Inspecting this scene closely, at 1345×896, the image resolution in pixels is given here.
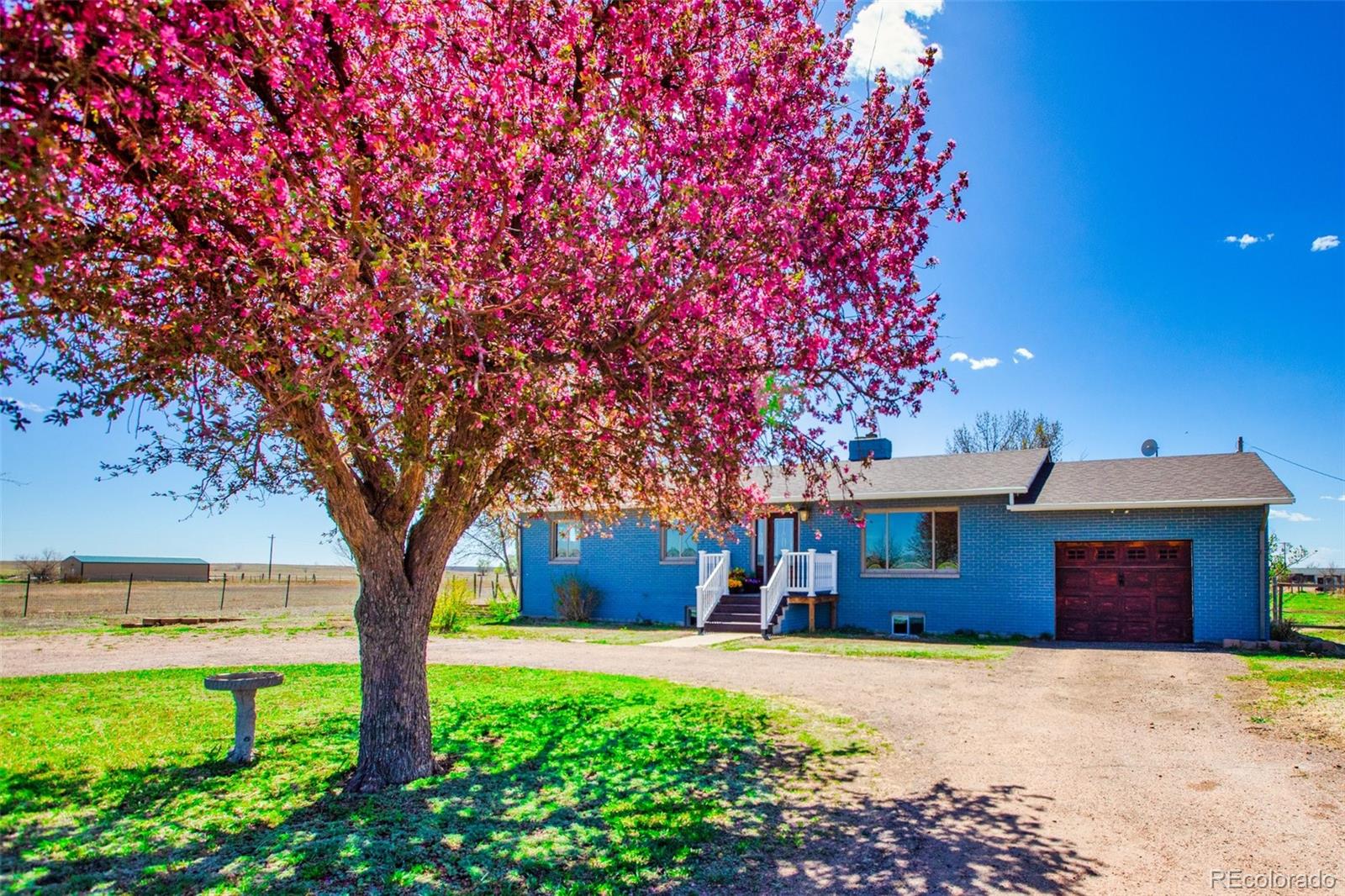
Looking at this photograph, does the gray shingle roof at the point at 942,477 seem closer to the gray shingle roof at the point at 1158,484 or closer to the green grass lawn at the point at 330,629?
the gray shingle roof at the point at 1158,484

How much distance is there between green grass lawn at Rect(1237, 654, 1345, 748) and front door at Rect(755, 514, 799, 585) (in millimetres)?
9798

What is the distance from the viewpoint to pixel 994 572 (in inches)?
712

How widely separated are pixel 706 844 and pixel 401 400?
330 centimetres

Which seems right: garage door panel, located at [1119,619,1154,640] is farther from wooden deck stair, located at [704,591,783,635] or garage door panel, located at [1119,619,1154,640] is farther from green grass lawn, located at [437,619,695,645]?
green grass lawn, located at [437,619,695,645]

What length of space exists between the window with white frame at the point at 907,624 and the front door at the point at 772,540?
3105mm

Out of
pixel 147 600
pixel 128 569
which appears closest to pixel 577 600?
pixel 147 600

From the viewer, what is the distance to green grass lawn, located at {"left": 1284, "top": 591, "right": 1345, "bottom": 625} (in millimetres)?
23967

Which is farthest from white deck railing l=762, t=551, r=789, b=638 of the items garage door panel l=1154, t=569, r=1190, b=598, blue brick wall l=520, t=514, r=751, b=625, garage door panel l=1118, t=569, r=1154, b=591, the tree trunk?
the tree trunk

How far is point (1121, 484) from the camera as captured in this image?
1789 cm

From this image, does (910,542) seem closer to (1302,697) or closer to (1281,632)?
(1281,632)

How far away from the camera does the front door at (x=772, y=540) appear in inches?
823

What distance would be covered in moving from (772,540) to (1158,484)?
28.6 feet

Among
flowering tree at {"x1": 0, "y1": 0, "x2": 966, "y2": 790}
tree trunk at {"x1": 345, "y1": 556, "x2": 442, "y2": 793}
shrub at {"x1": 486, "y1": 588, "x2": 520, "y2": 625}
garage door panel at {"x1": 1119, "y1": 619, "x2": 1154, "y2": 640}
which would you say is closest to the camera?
flowering tree at {"x1": 0, "y1": 0, "x2": 966, "y2": 790}

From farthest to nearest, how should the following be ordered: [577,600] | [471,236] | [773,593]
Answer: [577,600], [773,593], [471,236]
